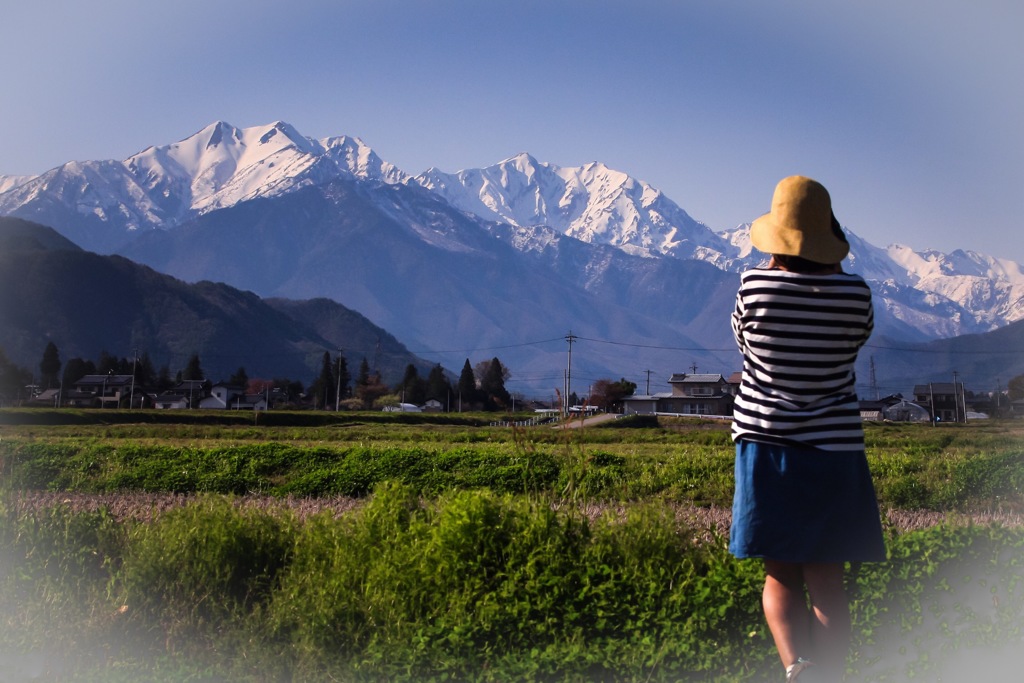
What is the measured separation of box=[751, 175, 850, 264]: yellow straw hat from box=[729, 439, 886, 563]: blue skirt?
94 centimetres

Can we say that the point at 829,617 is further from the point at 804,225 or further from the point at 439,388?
the point at 439,388

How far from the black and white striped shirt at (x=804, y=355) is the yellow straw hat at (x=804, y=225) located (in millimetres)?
133

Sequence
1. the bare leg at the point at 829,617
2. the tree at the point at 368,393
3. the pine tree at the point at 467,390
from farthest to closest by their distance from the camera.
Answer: the tree at the point at 368,393
the pine tree at the point at 467,390
the bare leg at the point at 829,617

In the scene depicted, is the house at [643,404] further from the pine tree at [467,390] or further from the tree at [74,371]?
the tree at [74,371]

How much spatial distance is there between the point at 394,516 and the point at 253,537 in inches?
38.6

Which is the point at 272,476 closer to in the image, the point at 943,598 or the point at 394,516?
the point at 394,516

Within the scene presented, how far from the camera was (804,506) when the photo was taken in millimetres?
4297

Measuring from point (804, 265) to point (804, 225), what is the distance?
0.19m

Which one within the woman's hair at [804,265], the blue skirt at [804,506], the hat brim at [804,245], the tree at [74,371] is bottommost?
the blue skirt at [804,506]

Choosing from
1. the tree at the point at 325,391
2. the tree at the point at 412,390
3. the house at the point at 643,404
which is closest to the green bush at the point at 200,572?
the house at the point at 643,404

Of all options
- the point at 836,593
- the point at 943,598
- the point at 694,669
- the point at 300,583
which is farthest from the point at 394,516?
the point at 943,598

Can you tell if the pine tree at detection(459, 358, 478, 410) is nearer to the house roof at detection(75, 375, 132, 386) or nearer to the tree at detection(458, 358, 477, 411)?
the tree at detection(458, 358, 477, 411)

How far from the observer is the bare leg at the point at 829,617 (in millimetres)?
4398

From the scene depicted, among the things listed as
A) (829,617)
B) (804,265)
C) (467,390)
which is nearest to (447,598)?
(829,617)
